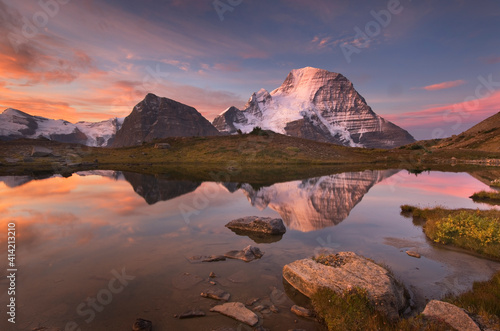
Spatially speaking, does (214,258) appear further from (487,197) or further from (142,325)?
(487,197)

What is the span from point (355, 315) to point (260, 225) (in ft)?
36.1

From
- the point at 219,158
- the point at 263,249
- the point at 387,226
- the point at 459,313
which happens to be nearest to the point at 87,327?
the point at 263,249

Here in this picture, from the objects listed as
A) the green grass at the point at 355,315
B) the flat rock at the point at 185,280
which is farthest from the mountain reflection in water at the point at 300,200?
the green grass at the point at 355,315

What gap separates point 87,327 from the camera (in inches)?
339

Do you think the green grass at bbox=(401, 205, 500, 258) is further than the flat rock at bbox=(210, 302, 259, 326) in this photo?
Yes

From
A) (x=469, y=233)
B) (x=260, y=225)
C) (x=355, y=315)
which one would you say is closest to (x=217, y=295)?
(x=355, y=315)

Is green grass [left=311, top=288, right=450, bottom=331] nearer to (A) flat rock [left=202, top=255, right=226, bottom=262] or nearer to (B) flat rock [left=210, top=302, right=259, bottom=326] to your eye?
(B) flat rock [left=210, top=302, right=259, bottom=326]

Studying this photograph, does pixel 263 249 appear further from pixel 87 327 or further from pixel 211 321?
pixel 87 327

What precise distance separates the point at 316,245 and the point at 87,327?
39.1 ft

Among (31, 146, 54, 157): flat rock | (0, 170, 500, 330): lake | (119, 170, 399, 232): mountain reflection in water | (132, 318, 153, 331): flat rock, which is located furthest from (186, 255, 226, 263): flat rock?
(31, 146, 54, 157): flat rock

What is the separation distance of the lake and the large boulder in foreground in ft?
2.22

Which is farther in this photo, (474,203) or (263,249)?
(474,203)

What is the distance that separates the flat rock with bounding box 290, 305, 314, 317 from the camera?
9320 mm

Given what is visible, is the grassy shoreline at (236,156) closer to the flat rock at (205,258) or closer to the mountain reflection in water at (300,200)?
the mountain reflection in water at (300,200)
